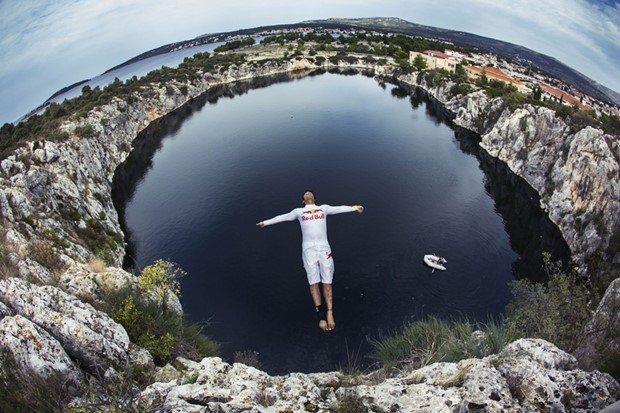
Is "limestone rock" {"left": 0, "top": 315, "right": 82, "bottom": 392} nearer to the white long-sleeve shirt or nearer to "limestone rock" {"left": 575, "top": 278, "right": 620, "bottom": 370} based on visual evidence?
the white long-sleeve shirt

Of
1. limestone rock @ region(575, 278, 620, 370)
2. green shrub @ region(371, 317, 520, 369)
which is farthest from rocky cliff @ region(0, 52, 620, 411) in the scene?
green shrub @ region(371, 317, 520, 369)

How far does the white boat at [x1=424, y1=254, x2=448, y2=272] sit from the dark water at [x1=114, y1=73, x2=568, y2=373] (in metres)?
0.93

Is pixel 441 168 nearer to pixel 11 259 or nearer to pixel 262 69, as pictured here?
pixel 11 259

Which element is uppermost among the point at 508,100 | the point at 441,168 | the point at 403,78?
the point at 403,78

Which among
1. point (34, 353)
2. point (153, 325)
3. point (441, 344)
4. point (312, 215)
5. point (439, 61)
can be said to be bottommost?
point (441, 344)

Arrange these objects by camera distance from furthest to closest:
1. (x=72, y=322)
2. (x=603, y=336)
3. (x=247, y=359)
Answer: (x=247, y=359), (x=603, y=336), (x=72, y=322)

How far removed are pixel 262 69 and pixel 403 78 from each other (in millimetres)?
58861

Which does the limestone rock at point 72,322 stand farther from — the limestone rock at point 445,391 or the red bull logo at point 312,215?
the red bull logo at point 312,215

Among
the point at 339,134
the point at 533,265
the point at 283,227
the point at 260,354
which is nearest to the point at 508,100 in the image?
the point at 339,134

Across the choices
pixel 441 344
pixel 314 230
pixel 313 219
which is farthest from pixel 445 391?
pixel 313 219

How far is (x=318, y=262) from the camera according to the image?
57.3 feet

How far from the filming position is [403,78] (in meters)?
150

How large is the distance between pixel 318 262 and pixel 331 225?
32671 mm

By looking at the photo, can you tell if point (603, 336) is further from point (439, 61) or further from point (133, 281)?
point (439, 61)
